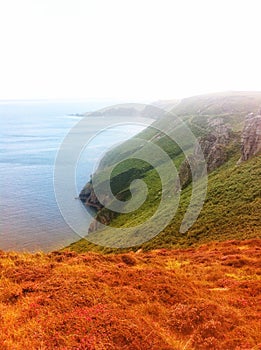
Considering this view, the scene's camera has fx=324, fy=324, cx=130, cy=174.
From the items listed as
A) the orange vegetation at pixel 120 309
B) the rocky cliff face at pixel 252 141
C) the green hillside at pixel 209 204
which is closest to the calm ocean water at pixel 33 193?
the green hillside at pixel 209 204

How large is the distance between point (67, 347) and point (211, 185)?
127 ft

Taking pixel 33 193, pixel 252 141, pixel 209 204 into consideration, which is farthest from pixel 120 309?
pixel 33 193

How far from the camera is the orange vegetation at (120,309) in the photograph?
23.0 feet

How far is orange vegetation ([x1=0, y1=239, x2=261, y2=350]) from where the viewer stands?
23.0 feet

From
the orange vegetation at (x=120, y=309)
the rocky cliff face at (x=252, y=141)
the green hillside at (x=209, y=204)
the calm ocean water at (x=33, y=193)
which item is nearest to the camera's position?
the orange vegetation at (x=120, y=309)

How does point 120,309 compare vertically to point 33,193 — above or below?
above

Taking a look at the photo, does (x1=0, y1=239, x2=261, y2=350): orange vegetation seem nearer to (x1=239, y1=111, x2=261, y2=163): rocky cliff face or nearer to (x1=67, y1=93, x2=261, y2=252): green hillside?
(x1=67, y1=93, x2=261, y2=252): green hillside

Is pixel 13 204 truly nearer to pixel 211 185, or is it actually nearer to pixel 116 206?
pixel 116 206

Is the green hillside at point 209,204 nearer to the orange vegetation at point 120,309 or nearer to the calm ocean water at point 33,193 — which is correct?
the calm ocean water at point 33,193

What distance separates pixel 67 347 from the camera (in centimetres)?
670

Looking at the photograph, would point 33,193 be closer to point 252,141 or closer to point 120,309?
point 252,141

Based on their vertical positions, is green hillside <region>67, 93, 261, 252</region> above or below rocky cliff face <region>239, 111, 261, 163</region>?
below

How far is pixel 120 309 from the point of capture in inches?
330

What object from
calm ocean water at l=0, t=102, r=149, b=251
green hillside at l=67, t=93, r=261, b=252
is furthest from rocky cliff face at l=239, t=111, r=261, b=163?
calm ocean water at l=0, t=102, r=149, b=251
